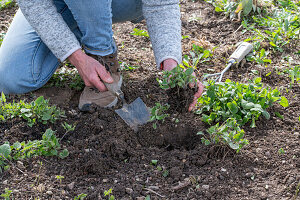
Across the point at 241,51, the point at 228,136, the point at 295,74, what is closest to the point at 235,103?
the point at 228,136

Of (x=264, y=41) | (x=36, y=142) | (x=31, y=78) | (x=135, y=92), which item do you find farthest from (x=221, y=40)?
(x=36, y=142)

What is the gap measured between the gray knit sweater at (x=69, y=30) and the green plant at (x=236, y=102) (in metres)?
0.34

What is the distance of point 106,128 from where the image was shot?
2557mm

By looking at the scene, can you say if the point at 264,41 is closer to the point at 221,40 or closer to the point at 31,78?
the point at 221,40

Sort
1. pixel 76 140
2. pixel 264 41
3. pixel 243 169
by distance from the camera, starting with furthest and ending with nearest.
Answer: pixel 264 41
pixel 76 140
pixel 243 169

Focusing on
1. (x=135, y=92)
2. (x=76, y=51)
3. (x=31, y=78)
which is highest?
(x=76, y=51)

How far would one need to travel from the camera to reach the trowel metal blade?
260 centimetres

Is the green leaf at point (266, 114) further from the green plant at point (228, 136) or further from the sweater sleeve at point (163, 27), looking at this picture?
the sweater sleeve at point (163, 27)

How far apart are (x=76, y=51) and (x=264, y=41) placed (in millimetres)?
1828

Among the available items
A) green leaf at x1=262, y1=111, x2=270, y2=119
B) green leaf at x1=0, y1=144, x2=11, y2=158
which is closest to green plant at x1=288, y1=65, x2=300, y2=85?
green leaf at x1=262, y1=111, x2=270, y2=119

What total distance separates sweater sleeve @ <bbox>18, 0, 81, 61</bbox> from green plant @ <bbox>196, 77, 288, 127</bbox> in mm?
964

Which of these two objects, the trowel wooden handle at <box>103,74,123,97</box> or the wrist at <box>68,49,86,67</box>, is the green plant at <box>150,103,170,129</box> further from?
the wrist at <box>68,49,86,67</box>

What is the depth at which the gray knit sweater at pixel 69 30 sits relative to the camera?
8.14 ft

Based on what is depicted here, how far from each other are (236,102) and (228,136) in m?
0.40
